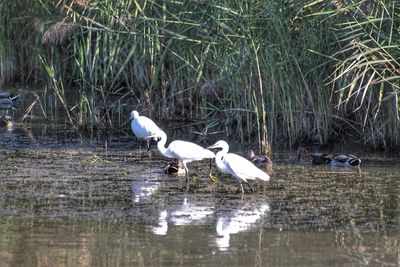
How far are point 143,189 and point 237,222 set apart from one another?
5.29ft

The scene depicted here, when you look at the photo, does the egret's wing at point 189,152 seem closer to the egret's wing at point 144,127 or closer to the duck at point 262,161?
the duck at point 262,161

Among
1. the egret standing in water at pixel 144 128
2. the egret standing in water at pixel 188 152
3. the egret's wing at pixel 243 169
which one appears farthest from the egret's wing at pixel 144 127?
the egret's wing at pixel 243 169

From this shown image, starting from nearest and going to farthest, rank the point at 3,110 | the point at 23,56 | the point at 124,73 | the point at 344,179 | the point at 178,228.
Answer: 1. the point at 178,228
2. the point at 344,179
3. the point at 124,73
4. the point at 3,110
5. the point at 23,56

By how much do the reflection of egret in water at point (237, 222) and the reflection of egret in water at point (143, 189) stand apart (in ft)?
3.09

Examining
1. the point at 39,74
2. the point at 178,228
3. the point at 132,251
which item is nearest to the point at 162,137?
the point at 178,228

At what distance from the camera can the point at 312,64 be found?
11.0 m

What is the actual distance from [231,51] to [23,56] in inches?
270

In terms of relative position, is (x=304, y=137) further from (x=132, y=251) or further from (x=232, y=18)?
(x=132, y=251)

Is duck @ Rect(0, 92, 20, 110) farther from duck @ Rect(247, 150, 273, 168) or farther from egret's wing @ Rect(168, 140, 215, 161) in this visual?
egret's wing @ Rect(168, 140, 215, 161)

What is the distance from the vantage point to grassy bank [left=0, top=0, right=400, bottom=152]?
409 inches

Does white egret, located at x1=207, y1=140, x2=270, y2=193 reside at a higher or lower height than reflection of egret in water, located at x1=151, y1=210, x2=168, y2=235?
higher

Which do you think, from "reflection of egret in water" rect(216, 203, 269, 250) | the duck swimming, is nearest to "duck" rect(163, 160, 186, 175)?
the duck swimming

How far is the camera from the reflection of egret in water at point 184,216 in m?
7.46

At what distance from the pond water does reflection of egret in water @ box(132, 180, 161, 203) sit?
Result: 0.06ft
